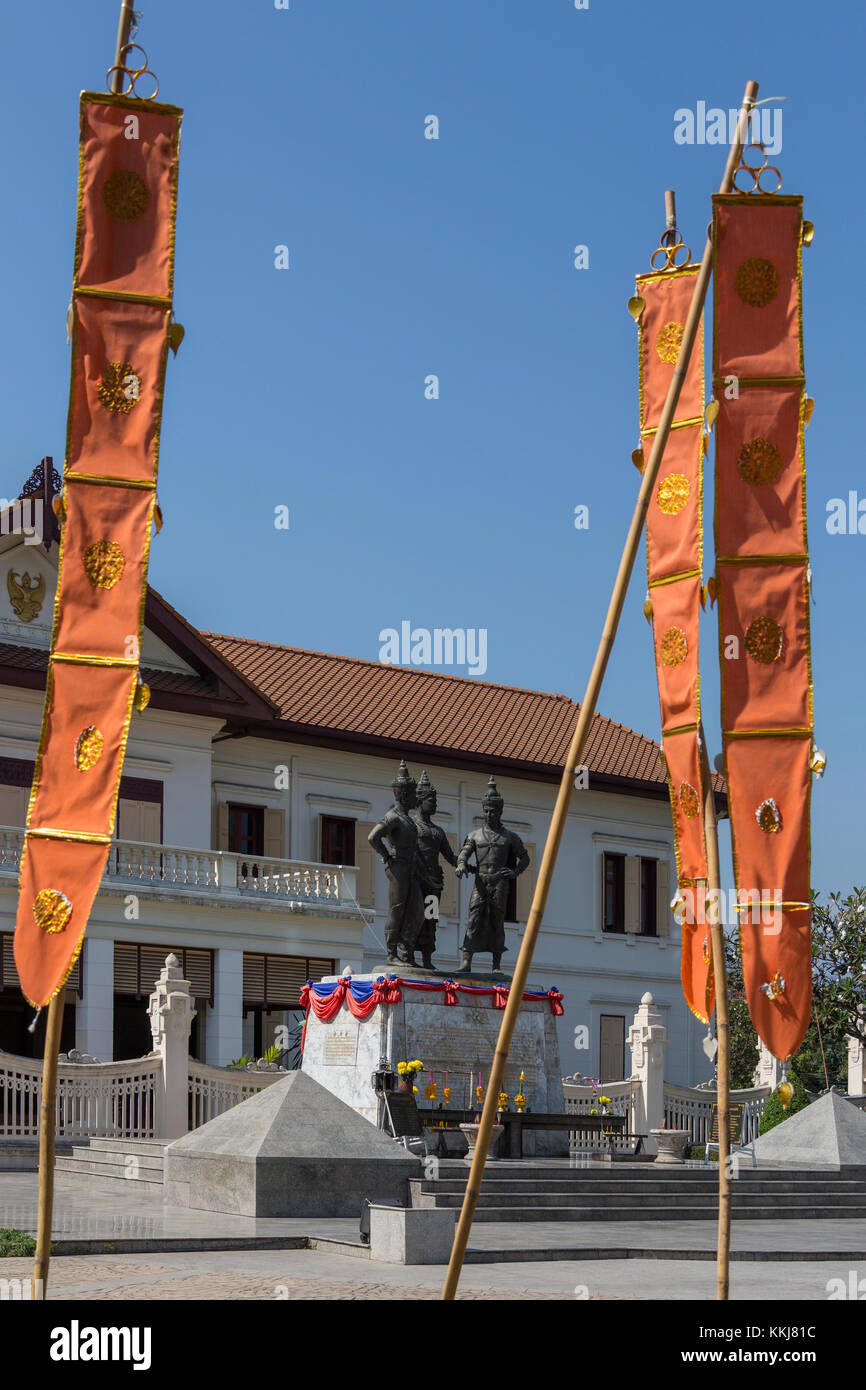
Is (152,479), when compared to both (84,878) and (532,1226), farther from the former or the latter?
(532,1226)

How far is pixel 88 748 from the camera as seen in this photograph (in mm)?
6699

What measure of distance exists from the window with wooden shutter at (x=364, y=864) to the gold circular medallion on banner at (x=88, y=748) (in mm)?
31726

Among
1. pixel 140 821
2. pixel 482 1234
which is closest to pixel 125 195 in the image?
pixel 482 1234

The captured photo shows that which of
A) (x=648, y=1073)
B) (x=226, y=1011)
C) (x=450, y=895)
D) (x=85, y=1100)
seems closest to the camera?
(x=85, y=1100)

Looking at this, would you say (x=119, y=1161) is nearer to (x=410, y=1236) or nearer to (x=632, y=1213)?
(x=632, y=1213)

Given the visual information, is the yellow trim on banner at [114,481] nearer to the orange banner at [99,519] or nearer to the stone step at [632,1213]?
the orange banner at [99,519]

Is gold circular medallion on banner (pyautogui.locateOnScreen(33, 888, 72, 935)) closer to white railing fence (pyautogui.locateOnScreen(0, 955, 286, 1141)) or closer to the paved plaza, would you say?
the paved plaza

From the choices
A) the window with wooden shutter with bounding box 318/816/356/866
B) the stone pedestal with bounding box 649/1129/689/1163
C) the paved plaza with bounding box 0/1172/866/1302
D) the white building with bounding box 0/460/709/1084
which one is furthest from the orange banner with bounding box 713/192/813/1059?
the window with wooden shutter with bounding box 318/816/356/866

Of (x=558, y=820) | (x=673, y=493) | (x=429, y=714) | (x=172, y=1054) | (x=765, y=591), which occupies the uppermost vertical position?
(x=429, y=714)

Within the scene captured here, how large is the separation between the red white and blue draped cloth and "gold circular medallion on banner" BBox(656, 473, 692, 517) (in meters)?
14.5

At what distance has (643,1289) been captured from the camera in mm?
11039

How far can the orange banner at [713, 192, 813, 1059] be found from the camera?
690 cm

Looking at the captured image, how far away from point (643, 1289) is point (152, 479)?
22.0ft

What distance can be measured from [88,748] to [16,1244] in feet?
19.9
